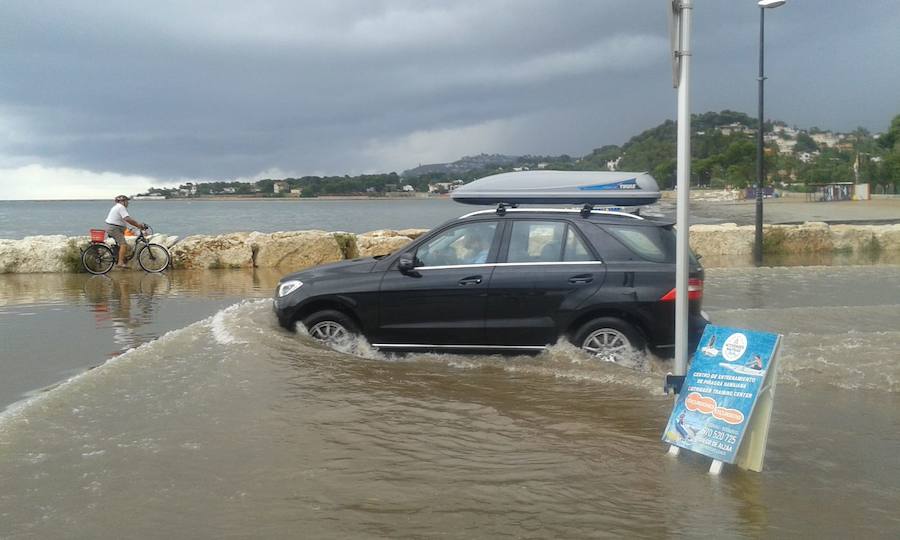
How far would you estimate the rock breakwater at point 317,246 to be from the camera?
17438 mm

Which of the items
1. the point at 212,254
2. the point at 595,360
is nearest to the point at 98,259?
the point at 212,254

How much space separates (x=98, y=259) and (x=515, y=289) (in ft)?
42.4

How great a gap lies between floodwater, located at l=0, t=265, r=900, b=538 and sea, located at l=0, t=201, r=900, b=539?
0.7 inches

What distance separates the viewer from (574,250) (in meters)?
7.60

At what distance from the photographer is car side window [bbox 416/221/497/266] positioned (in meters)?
7.77

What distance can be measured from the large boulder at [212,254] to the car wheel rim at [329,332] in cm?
1063

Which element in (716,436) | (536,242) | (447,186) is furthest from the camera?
(447,186)

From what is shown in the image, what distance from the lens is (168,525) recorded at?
3.91 meters

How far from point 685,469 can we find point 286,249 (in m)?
14.6

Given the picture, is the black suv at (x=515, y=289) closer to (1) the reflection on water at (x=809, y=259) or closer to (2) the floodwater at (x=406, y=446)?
(2) the floodwater at (x=406, y=446)

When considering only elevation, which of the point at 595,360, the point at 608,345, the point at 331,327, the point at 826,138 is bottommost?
the point at 595,360

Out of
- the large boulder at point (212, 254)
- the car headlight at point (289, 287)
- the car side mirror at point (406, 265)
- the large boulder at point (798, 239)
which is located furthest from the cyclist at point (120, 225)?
the large boulder at point (798, 239)

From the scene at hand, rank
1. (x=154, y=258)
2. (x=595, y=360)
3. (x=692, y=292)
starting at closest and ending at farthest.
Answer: (x=692, y=292)
(x=595, y=360)
(x=154, y=258)

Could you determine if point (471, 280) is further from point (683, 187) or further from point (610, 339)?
point (683, 187)
